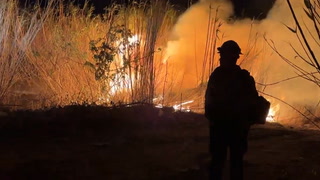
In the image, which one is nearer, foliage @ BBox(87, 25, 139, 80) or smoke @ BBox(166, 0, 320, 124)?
foliage @ BBox(87, 25, 139, 80)

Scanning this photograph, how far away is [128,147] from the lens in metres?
7.39

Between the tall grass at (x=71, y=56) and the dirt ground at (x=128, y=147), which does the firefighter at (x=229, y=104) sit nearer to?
the dirt ground at (x=128, y=147)

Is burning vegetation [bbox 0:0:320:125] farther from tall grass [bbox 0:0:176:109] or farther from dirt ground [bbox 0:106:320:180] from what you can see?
dirt ground [bbox 0:106:320:180]

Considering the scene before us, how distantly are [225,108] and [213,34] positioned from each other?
6.88 metres

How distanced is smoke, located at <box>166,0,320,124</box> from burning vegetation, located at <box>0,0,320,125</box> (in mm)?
29

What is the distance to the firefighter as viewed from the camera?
4668 mm

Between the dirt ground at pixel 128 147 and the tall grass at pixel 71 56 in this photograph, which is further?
the tall grass at pixel 71 56

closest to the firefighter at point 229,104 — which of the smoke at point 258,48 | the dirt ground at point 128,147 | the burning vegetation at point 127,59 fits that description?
the dirt ground at point 128,147

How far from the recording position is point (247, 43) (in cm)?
1395

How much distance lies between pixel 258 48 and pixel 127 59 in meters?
4.42

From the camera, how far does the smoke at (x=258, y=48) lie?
12258 mm

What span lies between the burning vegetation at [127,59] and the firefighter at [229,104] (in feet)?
16.5

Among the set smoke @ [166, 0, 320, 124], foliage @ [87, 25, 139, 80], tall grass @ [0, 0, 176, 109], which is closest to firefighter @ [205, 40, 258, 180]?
tall grass @ [0, 0, 176, 109]

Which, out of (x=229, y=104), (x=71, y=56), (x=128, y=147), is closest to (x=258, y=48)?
(x=71, y=56)
